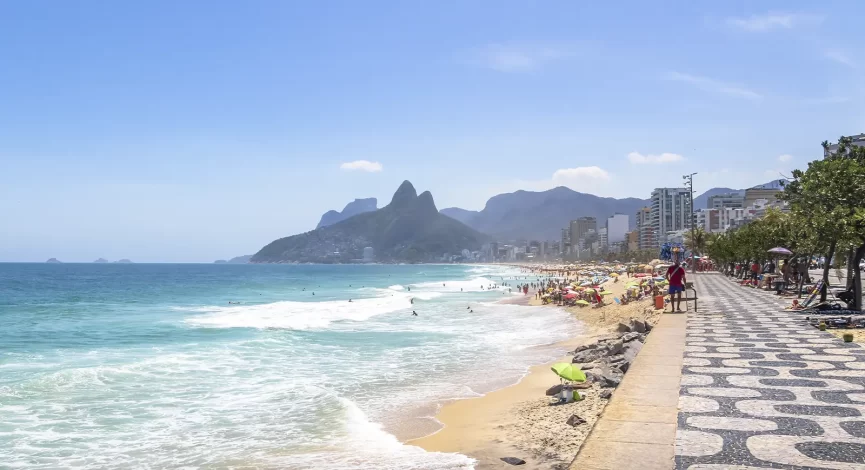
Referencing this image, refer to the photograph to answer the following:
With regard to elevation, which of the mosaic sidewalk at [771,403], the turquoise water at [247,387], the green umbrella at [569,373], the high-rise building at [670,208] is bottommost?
the turquoise water at [247,387]

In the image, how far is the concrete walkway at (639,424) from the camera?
446 cm

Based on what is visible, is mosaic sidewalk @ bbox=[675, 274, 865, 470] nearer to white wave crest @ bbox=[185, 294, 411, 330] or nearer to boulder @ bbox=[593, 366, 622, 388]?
boulder @ bbox=[593, 366, 622, 388]

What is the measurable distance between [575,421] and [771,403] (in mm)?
2610

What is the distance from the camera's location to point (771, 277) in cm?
2853

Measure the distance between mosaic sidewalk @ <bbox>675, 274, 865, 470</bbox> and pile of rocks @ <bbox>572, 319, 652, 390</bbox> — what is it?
1246 mm

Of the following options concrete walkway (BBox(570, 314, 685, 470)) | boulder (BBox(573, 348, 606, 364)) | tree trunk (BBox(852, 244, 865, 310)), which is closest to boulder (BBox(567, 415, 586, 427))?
concrete walkway (BBox(570, 314, 685, 470))

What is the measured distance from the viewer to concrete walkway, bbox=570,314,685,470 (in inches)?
175

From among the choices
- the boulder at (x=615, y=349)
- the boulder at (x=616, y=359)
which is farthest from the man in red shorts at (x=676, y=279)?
the boulder at (x=616, y=359)

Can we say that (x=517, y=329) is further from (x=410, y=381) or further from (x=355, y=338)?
(x=410, y=381)

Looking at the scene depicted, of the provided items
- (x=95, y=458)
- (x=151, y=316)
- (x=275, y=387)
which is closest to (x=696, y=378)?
(x=95, y=458)

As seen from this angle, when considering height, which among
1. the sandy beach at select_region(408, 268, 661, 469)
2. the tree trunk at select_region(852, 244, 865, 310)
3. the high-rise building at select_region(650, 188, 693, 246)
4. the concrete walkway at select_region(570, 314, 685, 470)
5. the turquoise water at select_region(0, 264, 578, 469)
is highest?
the high-rise building at select_region(650, 188, 693, 246)

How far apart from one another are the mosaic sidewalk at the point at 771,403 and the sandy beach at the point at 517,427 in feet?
5.12

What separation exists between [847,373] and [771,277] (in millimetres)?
23247

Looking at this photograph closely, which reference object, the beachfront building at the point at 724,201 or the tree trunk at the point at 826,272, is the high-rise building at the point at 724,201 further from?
the tree trunk at the point at 826,272
